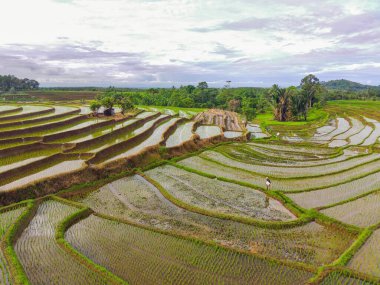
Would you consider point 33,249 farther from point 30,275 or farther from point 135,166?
point 135,166

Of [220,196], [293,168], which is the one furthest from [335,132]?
[220,196]

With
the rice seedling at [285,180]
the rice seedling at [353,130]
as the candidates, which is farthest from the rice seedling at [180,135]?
the rice seedling at [353,130]

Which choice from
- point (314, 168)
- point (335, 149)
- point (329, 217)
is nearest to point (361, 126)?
point (335, 149)

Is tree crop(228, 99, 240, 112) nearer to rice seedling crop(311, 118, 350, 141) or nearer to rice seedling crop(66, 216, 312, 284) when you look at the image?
rice seedling crop(311, 118, 350, 141)

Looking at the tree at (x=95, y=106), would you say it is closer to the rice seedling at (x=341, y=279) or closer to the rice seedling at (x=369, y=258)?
the rice seedling at (x=369, y=258)

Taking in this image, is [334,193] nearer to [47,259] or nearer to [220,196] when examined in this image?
[220,196]

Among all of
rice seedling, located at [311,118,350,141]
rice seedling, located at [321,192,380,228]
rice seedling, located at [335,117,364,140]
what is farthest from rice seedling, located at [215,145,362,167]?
rice seedling, located at [335,117,364,140]

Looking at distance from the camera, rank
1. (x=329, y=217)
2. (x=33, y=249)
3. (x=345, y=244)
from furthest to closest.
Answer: (x=329, y=217) < (x=345, y=244) < (x=33, y=249)

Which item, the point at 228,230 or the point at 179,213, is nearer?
the point at 228,230
